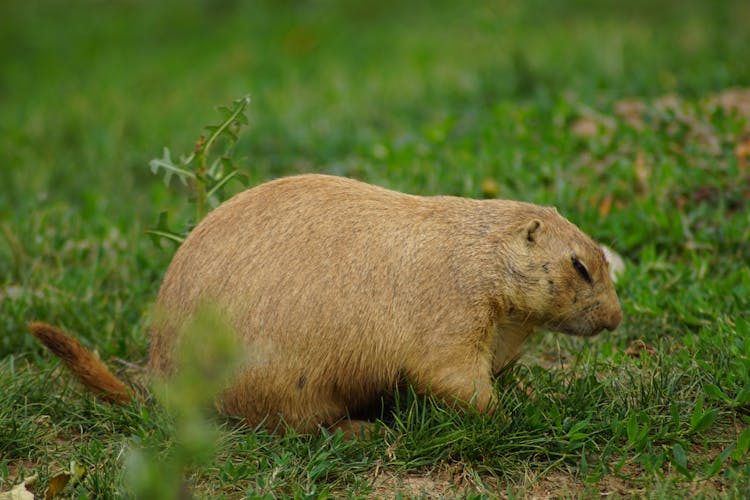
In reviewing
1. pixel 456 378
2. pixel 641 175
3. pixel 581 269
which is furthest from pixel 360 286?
pixel 641 175

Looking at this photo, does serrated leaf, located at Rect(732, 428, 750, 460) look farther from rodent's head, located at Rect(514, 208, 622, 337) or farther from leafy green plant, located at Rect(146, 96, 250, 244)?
leafy green plant, located at Rect(146, 96, 250, 244)

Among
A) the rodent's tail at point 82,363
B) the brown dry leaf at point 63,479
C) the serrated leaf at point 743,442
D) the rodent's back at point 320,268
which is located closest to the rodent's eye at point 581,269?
the rodent's back at point 320,268

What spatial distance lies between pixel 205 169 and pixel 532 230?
1493mm

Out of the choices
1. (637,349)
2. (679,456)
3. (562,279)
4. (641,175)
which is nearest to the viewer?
(679,456)

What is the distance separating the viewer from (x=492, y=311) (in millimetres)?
3275

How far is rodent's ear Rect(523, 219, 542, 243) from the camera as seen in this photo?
10.9 ft

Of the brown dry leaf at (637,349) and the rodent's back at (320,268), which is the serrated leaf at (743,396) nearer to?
the brown dry leaf at (637,349)

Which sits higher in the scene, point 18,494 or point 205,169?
point 205,169

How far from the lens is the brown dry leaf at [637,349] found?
3828 mm

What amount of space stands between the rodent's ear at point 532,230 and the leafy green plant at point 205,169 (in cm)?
129

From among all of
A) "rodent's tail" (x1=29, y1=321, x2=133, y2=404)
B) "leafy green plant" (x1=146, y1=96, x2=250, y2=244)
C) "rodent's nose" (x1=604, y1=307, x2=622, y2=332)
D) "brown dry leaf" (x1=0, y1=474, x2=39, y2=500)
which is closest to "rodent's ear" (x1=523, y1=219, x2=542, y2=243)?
"rodent's nose" (x1=604, y1=307, x2=622, y2=332)

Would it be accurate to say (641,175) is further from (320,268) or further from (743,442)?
(320,268)

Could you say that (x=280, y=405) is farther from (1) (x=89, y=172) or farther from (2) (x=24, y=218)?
(1) (x=89, y=172)

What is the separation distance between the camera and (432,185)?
16.8 feet
